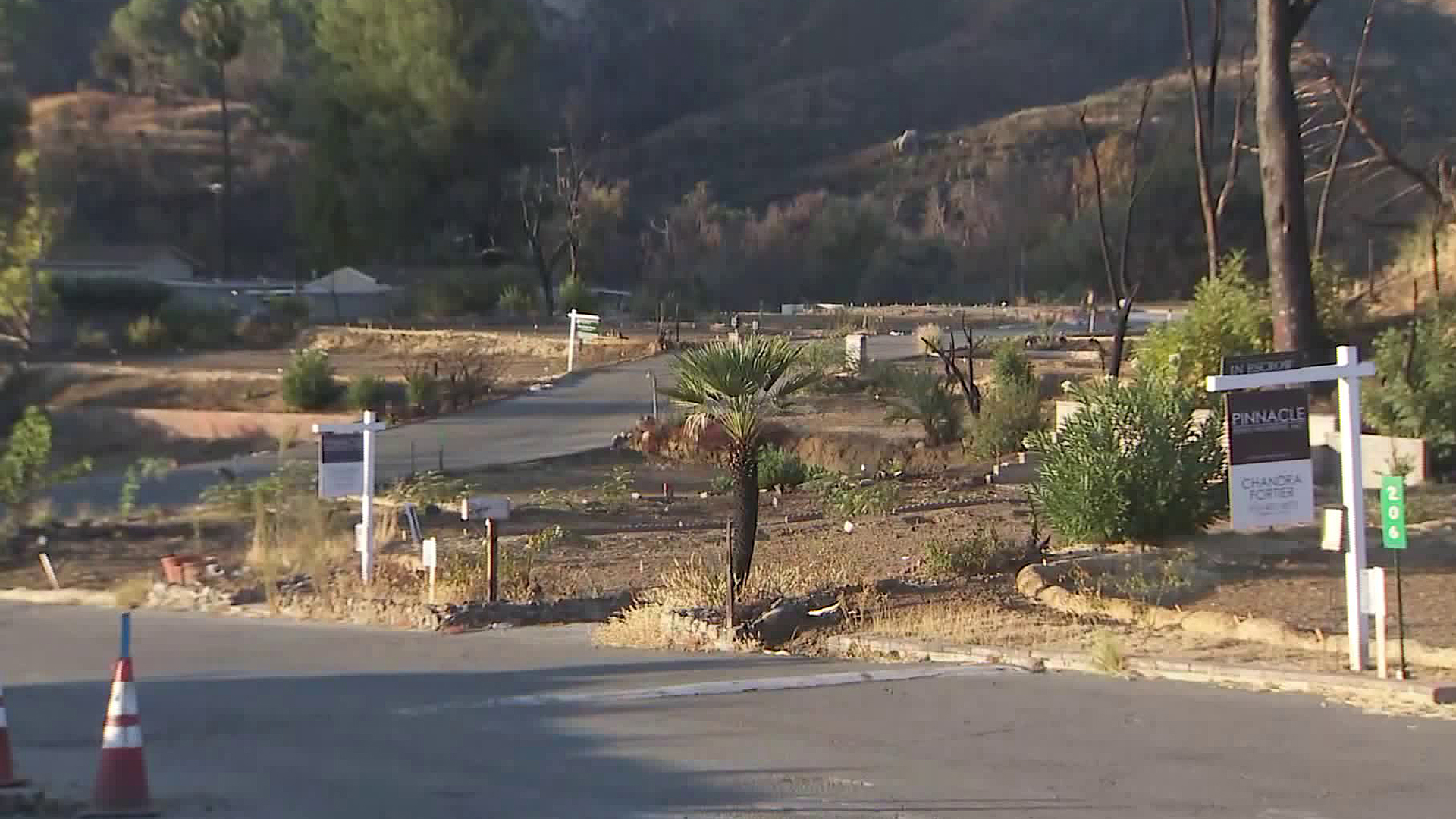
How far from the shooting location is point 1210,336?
2770 centimetres

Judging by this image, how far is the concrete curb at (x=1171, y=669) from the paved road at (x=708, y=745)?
28 centimetres

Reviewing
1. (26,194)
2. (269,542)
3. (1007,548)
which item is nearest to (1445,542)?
(1007,548)

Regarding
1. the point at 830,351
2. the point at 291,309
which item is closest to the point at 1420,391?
the point at 830,351

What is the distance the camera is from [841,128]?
119 meters

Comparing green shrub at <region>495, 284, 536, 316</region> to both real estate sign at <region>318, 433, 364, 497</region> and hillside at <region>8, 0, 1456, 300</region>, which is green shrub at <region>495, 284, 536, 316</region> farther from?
real estate sign at <region>318, 433, 364, 497</region>

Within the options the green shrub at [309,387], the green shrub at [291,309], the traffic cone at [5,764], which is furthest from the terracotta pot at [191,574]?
the green shrub at [291,309]

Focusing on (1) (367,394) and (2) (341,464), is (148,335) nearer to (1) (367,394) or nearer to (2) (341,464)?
(1) (367,394)

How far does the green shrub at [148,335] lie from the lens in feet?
214

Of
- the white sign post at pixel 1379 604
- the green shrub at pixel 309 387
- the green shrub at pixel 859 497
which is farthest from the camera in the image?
the green shrub at pixel 309 387

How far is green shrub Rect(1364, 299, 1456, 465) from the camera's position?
74.0 feet

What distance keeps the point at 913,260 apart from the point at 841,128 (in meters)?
35.9

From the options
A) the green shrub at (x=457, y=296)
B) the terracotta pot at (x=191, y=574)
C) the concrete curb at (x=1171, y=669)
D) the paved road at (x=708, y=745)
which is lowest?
the paved road at (x=708, y=745)

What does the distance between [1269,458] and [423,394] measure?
32.7 metres

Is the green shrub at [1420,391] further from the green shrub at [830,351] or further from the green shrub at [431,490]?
the green shrub at [431,490]
